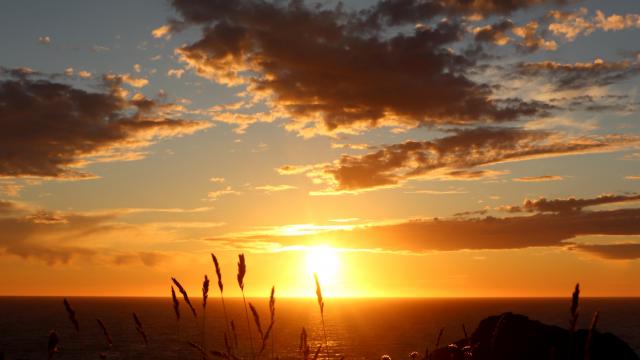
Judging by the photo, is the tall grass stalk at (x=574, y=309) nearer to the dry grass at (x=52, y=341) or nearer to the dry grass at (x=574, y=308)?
the dry grass at (x=574, y=308)

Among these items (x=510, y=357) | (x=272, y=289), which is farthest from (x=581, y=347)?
(x=272, y=289)

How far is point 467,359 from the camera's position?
5.38 meters

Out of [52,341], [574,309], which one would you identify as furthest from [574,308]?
[52,341]

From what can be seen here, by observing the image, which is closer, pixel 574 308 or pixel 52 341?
pixel 574 308

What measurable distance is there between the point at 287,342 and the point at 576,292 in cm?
14041

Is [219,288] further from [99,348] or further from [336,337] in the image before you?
[336,337]

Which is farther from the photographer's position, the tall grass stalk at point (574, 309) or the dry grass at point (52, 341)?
the dry grass at point (52, 341)

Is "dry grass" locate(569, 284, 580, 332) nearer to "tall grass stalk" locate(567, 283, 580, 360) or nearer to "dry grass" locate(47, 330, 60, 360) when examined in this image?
"tall grass stalk" locate(567, 283, 580, 360)

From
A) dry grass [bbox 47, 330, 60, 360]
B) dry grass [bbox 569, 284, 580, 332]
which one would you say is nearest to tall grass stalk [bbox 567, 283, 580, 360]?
dry grass [bbox 569, 284, 580, 332]

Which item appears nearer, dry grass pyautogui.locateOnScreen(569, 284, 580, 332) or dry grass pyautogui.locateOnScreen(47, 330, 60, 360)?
dry grass pyautogui.locateOnScreen(569, 284, 580, 332)

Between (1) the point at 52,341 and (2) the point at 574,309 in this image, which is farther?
(1) the point at 52,341

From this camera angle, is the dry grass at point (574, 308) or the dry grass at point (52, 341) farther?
the dry grass at point (52, 341)

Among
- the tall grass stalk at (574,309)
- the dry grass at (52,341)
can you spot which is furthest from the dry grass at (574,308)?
the dry grass at (52,341)

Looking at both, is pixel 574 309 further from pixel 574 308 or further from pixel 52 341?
pixel 52 341
